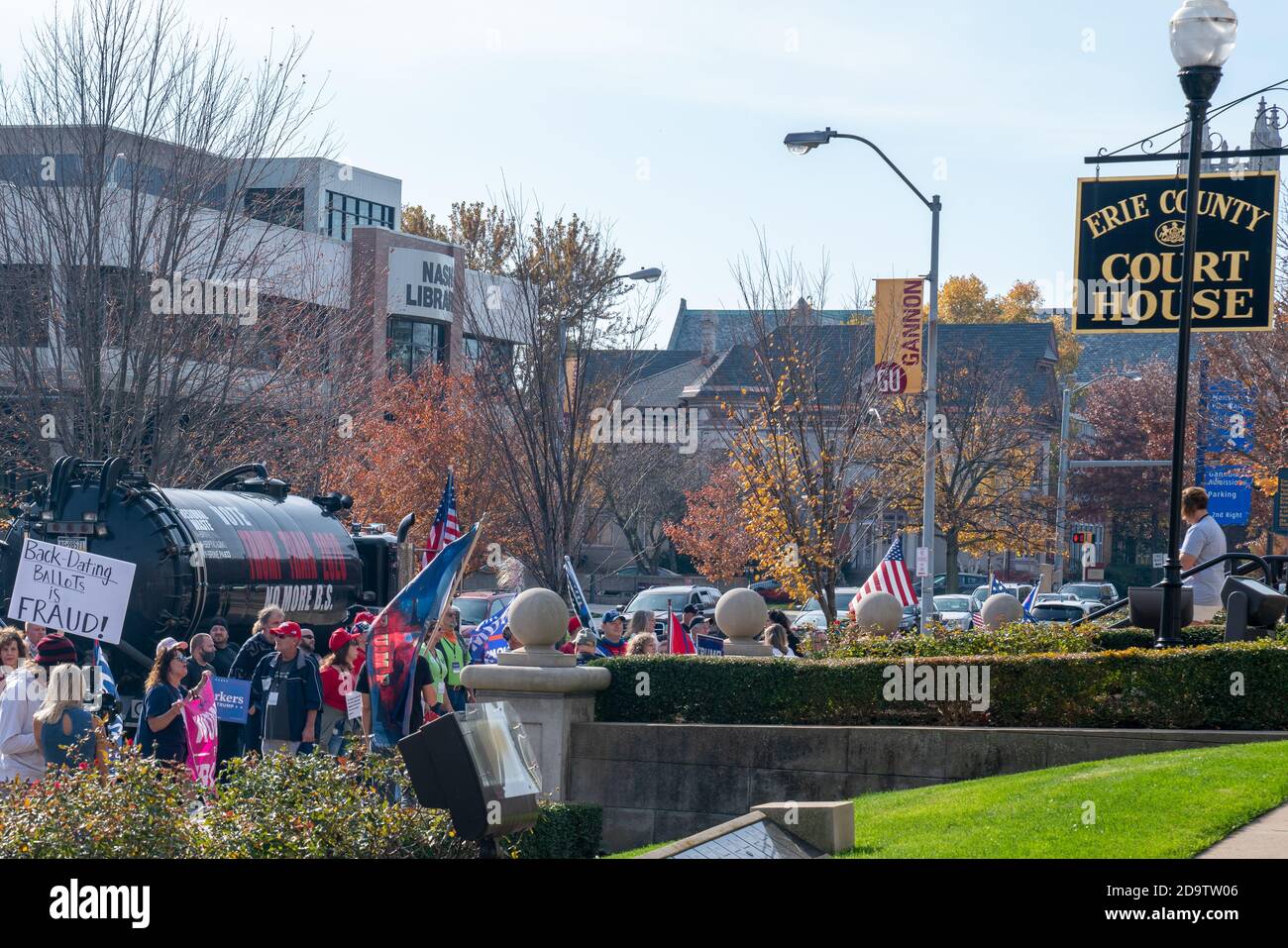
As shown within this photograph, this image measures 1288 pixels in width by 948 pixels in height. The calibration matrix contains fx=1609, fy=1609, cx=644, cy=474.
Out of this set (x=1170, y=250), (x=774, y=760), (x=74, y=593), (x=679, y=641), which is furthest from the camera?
(x=1170, y=250)

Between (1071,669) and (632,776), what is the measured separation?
3.50 metres

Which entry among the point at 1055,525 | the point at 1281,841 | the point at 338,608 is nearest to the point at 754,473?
the point at 338,608

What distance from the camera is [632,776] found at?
41.5ft

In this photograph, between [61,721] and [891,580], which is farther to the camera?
[891,580]

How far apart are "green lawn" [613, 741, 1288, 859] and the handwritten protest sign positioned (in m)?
4.52

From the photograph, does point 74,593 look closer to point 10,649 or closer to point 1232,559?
point 10,649

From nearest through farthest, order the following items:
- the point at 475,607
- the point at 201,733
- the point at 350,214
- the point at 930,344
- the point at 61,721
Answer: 1. the point at 61,721
2. the point at 201,733
3. the point at 930,344
4. the point at 475,607
5. the point at 350,214

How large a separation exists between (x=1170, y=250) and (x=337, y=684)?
11.2 metres

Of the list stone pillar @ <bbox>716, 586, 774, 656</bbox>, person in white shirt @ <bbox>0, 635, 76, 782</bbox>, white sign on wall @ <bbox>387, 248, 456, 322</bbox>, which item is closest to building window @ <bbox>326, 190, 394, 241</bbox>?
white sign on wall @ <bbox>387, 248, 456, 322</bbox>

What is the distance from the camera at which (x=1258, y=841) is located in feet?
26.9

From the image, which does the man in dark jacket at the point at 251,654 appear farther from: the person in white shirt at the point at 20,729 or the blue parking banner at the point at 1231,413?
the blue parking banner at the point at 1231,413

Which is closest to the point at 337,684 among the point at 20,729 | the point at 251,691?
the point at 251,691

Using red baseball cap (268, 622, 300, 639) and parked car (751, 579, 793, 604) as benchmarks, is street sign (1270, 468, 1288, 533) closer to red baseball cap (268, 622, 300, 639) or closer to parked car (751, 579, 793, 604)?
red baseball cap (268, 622, 300, 639)

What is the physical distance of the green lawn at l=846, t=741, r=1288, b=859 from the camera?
26.9 ft
